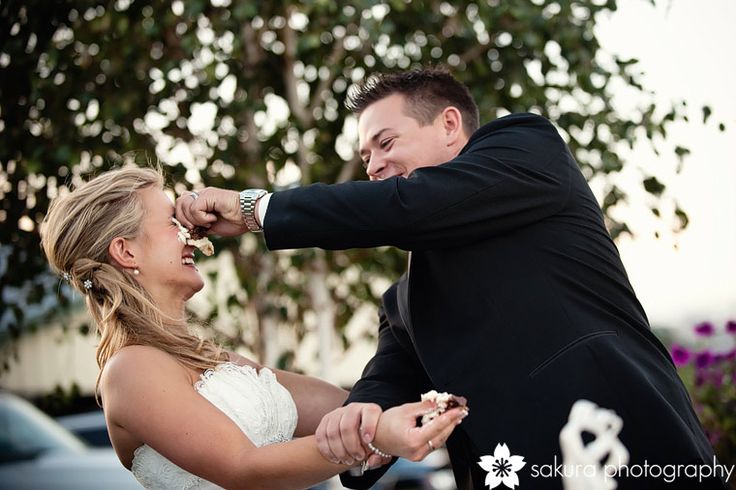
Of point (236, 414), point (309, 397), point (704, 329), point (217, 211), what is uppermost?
point (217, 211)

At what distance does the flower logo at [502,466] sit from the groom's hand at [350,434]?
0.30m

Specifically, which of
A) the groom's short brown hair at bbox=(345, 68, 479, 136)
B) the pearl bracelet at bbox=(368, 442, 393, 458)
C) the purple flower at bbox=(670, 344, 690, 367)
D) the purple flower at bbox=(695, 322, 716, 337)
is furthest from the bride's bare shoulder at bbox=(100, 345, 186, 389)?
the purple flower at bbox=(695, 322, 716, 337)

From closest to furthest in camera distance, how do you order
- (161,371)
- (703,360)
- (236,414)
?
(161,371), (236,414), (703,360)

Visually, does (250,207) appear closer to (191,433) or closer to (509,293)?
(191,433)

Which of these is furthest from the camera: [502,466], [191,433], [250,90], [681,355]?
[681,355]

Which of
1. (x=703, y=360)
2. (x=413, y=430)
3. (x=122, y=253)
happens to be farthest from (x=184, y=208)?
(x=703, y=360)

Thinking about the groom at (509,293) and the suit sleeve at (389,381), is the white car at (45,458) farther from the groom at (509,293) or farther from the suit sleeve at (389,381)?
the groom at (509,293)

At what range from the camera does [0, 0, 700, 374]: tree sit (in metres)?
4.71

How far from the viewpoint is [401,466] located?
8.41 metres

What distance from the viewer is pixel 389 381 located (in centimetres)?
293

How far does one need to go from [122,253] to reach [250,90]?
211 centimetres

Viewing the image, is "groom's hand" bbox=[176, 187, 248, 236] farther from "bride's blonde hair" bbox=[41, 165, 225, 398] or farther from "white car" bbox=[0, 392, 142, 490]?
"white car" bbox=[0, 392, 142, 490]

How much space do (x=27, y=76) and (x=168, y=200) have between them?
2.38m

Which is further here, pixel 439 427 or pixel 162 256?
pixel 162 256
